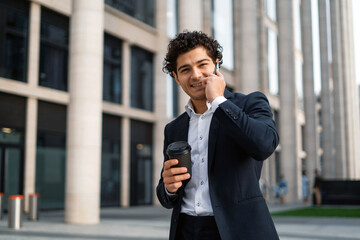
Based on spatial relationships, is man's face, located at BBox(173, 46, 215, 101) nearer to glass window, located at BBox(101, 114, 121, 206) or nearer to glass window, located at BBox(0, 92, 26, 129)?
glass window, located at BBox(0, 92, 26, 129)

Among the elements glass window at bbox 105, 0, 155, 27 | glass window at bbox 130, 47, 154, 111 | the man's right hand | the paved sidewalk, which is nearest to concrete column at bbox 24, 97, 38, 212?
the paved sidewalk

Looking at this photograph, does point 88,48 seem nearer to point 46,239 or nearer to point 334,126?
point 46,239

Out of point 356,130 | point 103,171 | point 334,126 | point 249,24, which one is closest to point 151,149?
point 103,171

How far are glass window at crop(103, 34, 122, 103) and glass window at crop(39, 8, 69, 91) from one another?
2520 millimetres

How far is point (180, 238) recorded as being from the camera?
2299 millimetres

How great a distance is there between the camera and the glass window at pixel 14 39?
18.3 metres

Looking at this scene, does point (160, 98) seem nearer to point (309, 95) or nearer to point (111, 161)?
point (111, 161)

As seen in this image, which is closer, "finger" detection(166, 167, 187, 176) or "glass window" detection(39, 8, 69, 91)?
"finger" detection(166, 167, 187, 176)

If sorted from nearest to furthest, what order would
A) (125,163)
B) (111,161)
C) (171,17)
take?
(111,161) < (125,163) < (171,17)

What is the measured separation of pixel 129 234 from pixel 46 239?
192 cm

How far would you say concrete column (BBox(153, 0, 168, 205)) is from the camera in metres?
25.4

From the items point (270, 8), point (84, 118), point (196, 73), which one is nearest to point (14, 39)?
point (84, 118)

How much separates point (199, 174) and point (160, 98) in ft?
77.3

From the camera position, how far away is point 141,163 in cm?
2462
